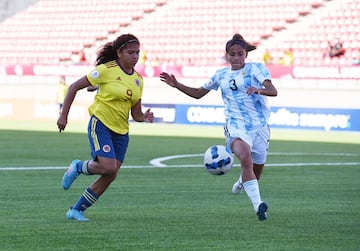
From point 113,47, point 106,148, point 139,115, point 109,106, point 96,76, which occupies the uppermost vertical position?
point 113,47

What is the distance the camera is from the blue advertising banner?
1282 inches

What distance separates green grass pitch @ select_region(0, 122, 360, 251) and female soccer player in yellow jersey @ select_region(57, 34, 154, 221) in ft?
1.74

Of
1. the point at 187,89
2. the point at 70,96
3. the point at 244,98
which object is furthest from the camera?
the point at 187,89

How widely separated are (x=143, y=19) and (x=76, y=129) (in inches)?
624

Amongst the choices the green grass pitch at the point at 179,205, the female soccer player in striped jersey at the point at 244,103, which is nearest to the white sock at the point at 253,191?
the female soccer player in striped jersey at the point at 244,103

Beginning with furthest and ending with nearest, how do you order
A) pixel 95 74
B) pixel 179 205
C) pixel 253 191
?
pixel 179 205 < pixel 253 191 < pixel 95 74

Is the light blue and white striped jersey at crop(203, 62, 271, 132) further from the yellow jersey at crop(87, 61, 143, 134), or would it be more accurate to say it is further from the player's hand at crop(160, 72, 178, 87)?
the yellow jersey at crop(87, 61, 143, 134)

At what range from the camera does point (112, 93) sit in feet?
33.2

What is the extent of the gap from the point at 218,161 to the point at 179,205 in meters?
1.04

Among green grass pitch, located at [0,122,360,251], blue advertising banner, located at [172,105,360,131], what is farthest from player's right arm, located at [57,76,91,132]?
blue advertising banner, located at [172,105,360,131]

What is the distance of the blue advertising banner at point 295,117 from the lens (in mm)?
32562

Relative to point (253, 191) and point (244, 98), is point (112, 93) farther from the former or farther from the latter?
point (253, 191)

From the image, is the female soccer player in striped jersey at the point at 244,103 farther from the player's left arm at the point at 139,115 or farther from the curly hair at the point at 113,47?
the curly hair at the point at 113,47

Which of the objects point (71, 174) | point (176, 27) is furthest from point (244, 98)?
point (176, 27)
